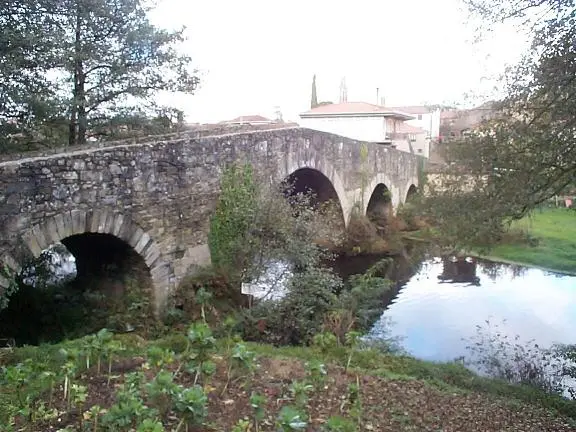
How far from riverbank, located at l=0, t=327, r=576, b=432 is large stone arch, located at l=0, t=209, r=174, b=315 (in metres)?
1.12

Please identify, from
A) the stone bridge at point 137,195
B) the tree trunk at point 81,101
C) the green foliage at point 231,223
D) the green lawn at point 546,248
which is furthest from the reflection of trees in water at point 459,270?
the tree trunk at point 81,101

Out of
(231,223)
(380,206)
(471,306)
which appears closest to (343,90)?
(380,206)

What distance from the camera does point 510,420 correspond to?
4.49 m

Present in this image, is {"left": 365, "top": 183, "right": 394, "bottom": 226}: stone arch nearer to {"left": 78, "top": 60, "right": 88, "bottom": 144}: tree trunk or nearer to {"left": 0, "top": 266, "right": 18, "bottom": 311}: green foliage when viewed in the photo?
{"left": 78, "top": 60, "right": 88, "bottom": 144}: tree trunk

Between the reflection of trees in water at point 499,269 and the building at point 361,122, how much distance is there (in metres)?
15.2

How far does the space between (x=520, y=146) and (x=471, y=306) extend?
6843 millimetres

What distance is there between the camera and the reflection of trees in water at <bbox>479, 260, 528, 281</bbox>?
15016 mm

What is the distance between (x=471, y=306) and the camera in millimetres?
11828

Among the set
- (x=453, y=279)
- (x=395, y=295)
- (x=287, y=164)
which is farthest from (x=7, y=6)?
(x=453, y=279)

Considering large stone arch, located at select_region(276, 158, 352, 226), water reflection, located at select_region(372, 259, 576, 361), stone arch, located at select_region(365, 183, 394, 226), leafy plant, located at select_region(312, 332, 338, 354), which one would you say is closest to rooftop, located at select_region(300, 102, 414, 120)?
stone arch, located at select_region(365, 183, 394, 226)

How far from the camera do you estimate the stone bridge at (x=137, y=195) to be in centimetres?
583

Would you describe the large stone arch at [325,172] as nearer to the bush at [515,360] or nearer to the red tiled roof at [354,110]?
the bush at [515,360]

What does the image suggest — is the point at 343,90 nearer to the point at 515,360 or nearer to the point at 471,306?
the point at 471,306

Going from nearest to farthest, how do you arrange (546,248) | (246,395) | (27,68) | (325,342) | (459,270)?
1. (246,395)
2. (325,342)
3. (27,68)
4. (459,270)
5. (546,248)
